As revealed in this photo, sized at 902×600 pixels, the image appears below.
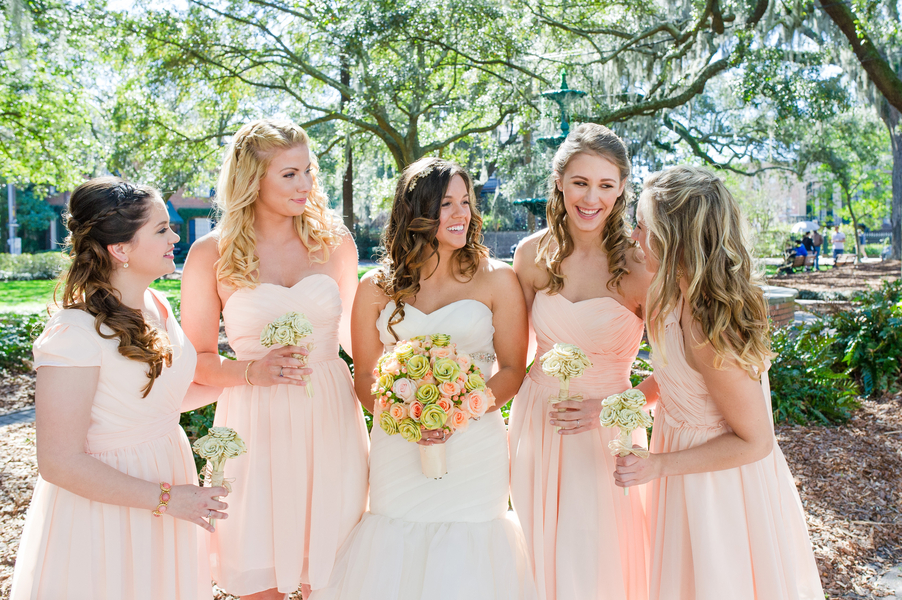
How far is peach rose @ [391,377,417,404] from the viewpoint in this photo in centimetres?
266

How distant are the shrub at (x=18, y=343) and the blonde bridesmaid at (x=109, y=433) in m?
8.31

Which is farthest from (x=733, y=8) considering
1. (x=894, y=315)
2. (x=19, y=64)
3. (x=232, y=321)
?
(x=19, y=64)

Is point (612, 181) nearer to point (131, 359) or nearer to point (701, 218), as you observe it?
point (701, 218)

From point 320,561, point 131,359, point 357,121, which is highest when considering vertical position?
point 357,121

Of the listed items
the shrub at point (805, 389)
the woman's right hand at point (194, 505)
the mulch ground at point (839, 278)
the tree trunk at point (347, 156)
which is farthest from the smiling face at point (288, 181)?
the mulch ground at point (839, 278)

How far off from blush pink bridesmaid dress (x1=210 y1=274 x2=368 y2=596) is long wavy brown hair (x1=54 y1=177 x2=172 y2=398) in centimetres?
77

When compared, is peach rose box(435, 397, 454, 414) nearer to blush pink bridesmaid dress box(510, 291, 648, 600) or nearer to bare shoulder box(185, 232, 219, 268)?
blush pink bridesmaid dress box(510, 291, 648, 600)

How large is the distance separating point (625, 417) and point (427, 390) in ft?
2.49

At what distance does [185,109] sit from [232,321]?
14.0m

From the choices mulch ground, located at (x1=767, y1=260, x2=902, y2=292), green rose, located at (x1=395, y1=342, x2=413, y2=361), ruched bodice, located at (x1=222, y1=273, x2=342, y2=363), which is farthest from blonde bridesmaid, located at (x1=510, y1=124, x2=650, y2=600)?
mulch ground, located at (x1=767, y1=260, x2=902, y2=292)

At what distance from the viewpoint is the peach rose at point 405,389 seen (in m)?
2.66

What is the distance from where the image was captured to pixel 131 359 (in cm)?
235

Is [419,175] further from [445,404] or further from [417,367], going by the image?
[445,404]

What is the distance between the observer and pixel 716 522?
2604mm
